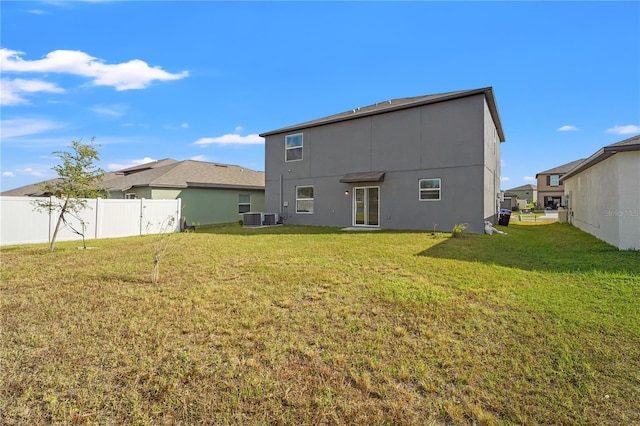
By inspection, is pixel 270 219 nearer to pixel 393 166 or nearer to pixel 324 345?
pixel 393 166

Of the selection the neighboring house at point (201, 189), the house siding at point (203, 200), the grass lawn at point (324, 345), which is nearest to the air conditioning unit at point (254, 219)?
the neighboring house at point (201, 189)

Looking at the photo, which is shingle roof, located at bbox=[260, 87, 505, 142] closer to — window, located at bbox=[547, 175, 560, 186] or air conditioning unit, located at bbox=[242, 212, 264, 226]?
air conditioning unit, located at bbox=[242, 212, 264, 226]

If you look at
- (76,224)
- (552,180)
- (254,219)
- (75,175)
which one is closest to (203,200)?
(254,219)

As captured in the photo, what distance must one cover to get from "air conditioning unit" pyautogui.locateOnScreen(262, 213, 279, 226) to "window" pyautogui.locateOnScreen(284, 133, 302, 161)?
138 inches

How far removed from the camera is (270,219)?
17.2 meters

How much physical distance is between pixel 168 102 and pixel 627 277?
1887 cm

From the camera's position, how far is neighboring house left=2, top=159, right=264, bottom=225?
18.7 meters

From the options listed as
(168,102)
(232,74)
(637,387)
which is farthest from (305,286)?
(168,102)

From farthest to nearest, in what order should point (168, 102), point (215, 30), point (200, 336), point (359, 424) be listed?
point (168, 102), point (215, 30), point (200, 336), point (359, 424)

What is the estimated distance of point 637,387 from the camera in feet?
8.35

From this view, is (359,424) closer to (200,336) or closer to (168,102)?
(200,336)

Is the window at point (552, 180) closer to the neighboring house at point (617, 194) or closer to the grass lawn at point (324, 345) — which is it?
the neighboring house at point (617, 194)

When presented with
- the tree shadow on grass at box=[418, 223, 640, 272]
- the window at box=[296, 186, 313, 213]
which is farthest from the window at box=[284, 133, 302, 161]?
the tree shadow on grass at box=[418, 223, 640, 272]

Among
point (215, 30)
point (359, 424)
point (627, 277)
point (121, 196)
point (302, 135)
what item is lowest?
point (359, 424)
